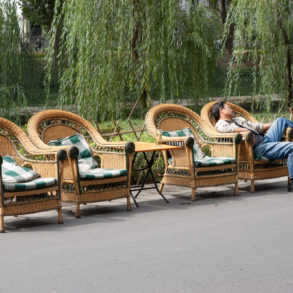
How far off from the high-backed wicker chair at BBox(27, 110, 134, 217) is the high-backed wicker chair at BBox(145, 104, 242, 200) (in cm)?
78

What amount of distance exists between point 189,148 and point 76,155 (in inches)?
61.8

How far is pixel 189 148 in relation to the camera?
7.48 m

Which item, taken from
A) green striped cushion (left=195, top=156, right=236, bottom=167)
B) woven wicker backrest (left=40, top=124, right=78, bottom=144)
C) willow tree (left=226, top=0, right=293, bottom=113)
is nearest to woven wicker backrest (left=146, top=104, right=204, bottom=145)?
green striped cushion (left=195, top=156, right=236, bottom=167)

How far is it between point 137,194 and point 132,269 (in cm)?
294

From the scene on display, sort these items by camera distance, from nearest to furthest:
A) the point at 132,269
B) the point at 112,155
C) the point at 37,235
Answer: the point at 132,269
the point at 37,235
the point at 112,155

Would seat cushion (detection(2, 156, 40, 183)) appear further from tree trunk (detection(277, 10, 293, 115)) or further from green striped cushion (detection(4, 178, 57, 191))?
tree trunk (detection(277, 10, 293, 115))

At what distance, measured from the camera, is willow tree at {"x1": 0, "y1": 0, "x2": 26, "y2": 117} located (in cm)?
898

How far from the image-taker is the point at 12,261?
15.9ft

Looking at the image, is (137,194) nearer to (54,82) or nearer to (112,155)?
(112,155)

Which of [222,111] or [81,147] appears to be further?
[222,111]

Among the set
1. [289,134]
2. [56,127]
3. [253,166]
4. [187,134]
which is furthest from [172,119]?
[56,127]

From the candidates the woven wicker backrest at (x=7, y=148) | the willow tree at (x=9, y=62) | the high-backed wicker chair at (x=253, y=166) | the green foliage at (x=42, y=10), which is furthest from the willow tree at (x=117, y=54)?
the green foliage at (x=42, y=10)

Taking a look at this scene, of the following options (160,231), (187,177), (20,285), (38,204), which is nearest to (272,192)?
(187,177)

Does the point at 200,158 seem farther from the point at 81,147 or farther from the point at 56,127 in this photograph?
the point at 56,127
